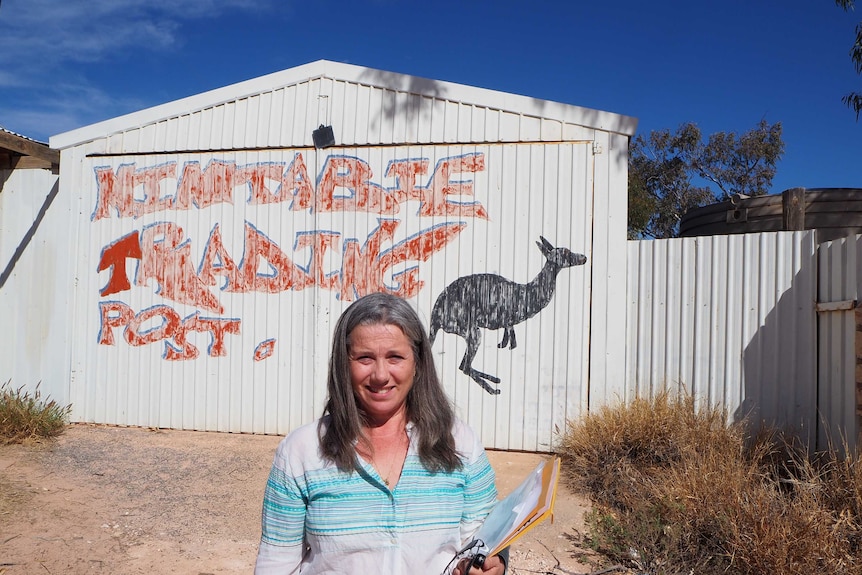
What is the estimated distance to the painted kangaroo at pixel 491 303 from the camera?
22.2ft

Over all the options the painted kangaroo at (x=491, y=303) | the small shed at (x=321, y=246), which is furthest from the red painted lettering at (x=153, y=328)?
the painted kangaroo at (x=491, y=303)

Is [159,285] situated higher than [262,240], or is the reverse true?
[262,240]

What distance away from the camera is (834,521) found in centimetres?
396

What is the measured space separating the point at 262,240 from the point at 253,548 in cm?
358

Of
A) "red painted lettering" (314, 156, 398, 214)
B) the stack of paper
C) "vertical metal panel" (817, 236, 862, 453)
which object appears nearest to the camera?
the stack of paper

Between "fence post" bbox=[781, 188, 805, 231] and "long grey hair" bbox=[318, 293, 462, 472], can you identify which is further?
"fence post" bbox=[781, 188, 805, 231]

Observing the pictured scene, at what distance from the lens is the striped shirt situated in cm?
193

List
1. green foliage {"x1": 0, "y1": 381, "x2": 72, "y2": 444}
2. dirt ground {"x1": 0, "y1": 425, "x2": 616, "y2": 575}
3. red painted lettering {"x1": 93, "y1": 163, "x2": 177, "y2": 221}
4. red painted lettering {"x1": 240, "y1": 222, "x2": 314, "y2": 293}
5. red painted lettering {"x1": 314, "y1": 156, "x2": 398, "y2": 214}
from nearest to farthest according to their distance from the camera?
1. dirt ground {"x1": 0, "y1": 425, "x2": 616, "y2": 575}
2. green foliage {"x1": 0, "y1": 381, "x2": 72, "y2": 444}
3. red painted lettering {"x1": 314, "y1": 156, "x2": 398, "y2": 214}
4. red painted lettering {"x1": 240, "y1": 222, "x2": 314, "y2": 293}
5. red painted lettering {"x1": 93, "y1": 163, "x2": 177, "y2": 221}

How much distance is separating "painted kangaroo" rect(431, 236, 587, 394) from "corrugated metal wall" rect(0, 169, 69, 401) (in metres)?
4.38

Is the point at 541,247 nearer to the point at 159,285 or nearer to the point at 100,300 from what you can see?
the point at 159,285

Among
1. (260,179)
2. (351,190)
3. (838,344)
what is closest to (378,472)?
(838,344)

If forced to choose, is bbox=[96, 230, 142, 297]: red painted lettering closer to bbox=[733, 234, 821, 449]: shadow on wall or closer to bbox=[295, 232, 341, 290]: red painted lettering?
bbox=[295, 232, 341, 290]: red painted lettering

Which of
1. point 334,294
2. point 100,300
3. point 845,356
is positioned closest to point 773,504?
point 845,356

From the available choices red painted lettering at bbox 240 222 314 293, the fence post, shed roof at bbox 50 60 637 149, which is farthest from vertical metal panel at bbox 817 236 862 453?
red painted lettering at bbox 240 222 314 293
